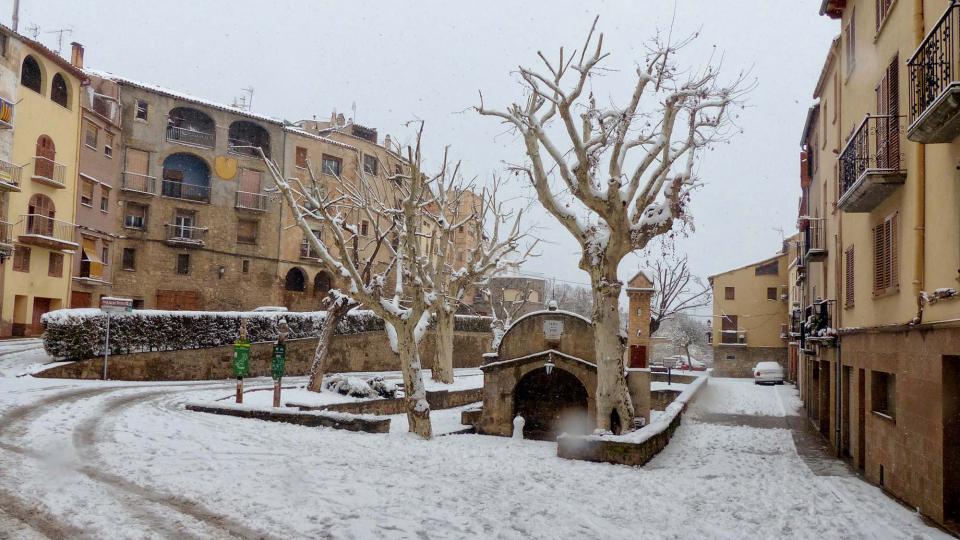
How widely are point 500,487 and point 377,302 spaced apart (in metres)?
7.46

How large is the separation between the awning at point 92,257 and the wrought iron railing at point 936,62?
37.8 m

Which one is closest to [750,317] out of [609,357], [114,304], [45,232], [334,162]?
[334,162]

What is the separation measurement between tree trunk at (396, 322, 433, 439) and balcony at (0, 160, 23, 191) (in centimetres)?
2256

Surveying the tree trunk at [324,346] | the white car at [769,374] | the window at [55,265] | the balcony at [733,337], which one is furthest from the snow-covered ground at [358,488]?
the balcony at [733,337]

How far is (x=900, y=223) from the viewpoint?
11.4m

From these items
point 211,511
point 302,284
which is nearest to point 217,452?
point 211,511

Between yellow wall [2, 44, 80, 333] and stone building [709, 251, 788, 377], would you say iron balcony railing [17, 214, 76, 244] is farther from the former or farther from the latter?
stone building [709, 251, 788, 377]

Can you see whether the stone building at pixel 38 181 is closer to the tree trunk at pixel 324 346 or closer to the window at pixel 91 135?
the window at pixel 91 135

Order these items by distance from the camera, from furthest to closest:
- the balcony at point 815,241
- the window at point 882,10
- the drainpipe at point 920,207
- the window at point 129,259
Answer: the window at point 129,259 < the balcony at point 815,241 < the window at point 882,10 < the drainpipe at point 920,207

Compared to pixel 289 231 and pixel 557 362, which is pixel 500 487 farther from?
pixel 289 231

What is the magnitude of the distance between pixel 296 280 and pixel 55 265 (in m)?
17.0

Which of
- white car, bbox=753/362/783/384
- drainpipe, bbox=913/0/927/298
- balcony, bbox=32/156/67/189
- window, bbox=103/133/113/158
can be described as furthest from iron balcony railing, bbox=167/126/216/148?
drainpipe, bbox=913/0/927/298

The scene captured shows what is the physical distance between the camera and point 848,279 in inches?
642

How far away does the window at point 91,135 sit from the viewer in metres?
36.8
